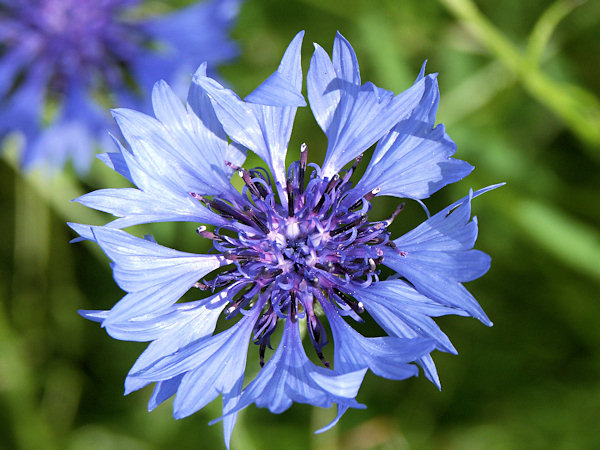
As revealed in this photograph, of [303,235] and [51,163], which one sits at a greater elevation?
[51,163]

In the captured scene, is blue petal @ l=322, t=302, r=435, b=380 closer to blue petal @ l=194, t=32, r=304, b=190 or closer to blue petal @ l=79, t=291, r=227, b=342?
blue petal @ l=79, t=291, r=227, b=342

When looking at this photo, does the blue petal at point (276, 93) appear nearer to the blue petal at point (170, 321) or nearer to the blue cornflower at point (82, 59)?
the blue petal at point (170, 321)

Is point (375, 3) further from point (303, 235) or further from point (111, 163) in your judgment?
point (111, 163)

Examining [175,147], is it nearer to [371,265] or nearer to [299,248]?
[299,248]

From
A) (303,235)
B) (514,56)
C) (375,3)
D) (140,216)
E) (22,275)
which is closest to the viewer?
(140,216)

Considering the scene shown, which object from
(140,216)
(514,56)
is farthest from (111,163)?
(514,56)

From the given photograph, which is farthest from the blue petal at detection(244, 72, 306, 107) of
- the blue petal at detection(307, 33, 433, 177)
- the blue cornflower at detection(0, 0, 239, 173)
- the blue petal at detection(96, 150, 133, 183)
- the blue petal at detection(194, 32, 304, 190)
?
the blue cornflower at detection(0, 0, 239, 173)
